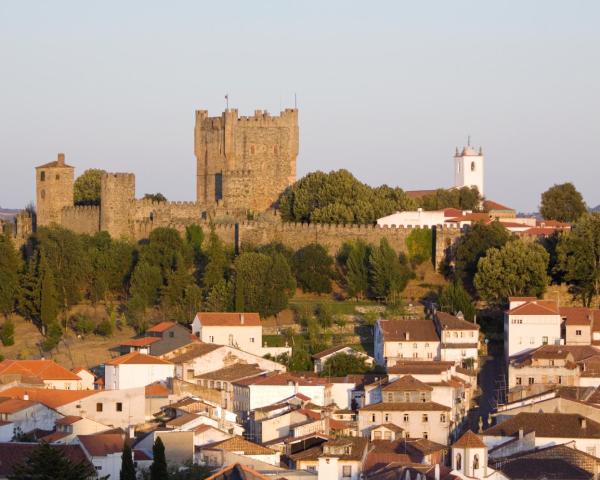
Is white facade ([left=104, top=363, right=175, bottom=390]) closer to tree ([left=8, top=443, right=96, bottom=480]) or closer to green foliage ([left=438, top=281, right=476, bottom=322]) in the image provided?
green foliage ([left=438, top=281, right=476, bottom=322])

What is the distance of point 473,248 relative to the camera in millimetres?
61906

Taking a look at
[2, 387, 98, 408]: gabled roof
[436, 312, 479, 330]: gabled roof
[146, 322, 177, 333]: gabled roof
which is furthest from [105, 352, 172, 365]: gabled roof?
[436, 312, 479, 330]: gabled roof

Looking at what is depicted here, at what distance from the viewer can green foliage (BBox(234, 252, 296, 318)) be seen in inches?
2378

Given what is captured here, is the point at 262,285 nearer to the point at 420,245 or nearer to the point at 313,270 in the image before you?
the point at 313,270

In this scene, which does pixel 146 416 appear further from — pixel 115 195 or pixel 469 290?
pixel 115 195

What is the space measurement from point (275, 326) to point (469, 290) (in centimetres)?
652

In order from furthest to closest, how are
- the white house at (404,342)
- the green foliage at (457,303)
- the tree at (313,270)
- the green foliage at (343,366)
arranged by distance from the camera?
1. the tree at (313,270)
2. the green foliage at (457,303)
3. the white house at (404,342)
4. the green foliage at (343,366)

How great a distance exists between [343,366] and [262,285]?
20.5 ft

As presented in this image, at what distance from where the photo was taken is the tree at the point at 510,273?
59500mm

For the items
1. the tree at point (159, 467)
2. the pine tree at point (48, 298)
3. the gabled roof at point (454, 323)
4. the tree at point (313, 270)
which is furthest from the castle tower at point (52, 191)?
the tree at point (159, 467)

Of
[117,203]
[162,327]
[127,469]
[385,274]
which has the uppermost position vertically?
[117,203]

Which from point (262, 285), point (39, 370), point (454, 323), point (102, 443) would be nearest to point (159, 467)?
point (102, 443)

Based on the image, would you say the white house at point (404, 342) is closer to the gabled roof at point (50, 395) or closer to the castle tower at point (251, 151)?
the gabled roof at point (50, 395)

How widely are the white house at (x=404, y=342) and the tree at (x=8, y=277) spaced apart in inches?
525
